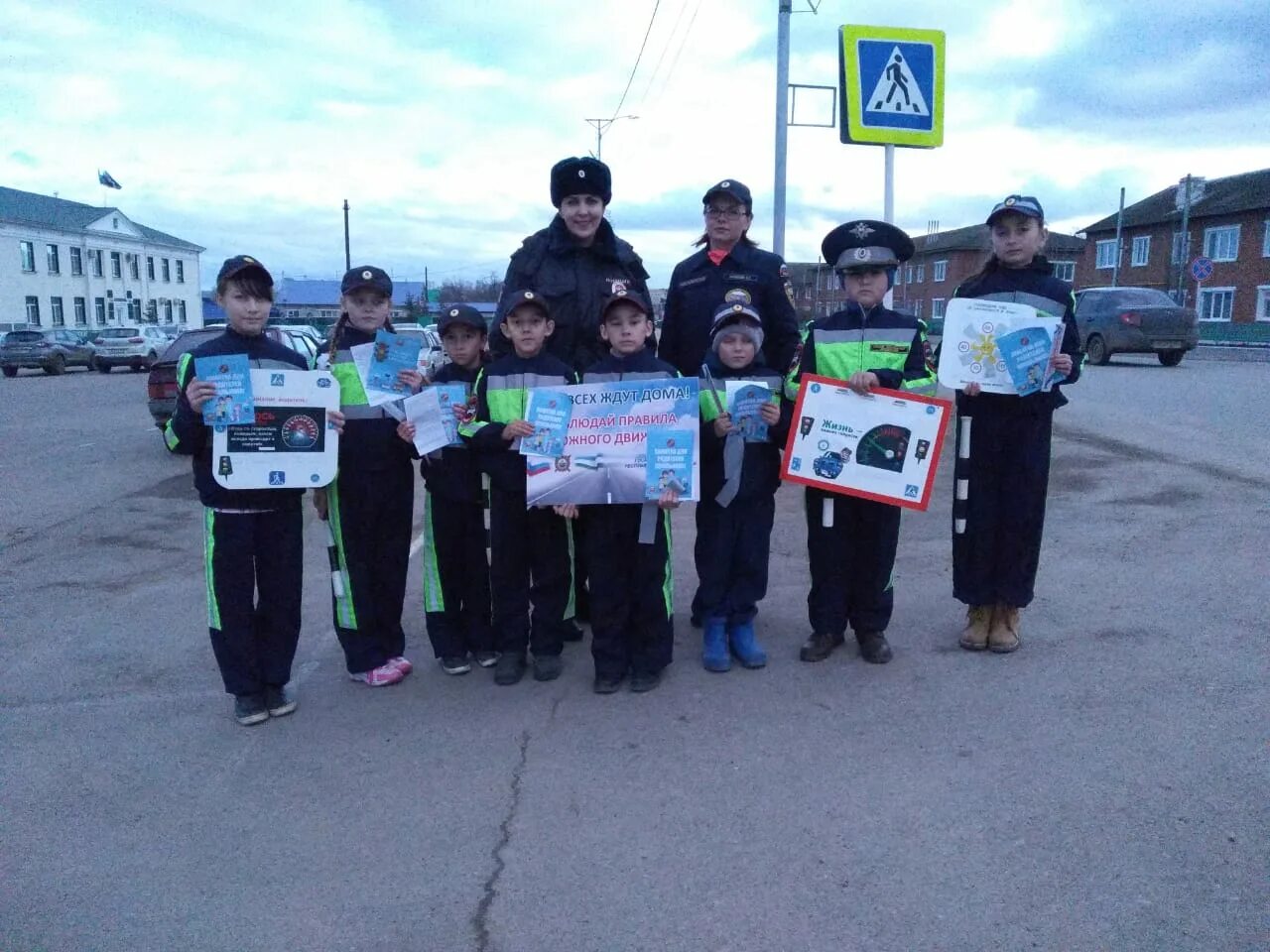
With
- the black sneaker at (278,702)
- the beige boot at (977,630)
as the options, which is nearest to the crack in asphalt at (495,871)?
the black sneaker at (278,702)

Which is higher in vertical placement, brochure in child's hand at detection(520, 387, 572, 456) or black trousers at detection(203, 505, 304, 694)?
brochure in child's hand at detection(520, 387, 572, 456)

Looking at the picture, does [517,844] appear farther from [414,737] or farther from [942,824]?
[942,824]

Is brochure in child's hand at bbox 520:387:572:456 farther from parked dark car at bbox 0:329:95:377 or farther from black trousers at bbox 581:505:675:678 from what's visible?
parked dark car at bbox 0:329:95:377

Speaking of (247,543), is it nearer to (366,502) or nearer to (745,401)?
(366,502)

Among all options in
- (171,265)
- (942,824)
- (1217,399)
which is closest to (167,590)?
(942,824)

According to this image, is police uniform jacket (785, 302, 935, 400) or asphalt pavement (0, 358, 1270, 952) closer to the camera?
asphalt pavement (0, 358, 1270, 952)

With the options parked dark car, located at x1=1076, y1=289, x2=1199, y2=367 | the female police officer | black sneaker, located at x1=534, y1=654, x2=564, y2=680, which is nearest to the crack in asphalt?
black sneaker, located at x1=534, y1=654, x2=564, y2=680

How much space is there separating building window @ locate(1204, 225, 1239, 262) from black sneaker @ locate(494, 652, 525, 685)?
55434mm

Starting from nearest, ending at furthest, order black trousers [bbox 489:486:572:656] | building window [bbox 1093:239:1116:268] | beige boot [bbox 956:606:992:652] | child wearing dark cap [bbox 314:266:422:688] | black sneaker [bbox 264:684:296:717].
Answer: black sneaker [bbox 264:684:296:717] → child wearing dark cap [bbox 314:266:422:688] → black trousers [bbox 489:486:572:656] → beige boot [bbox 956:606:992:652] → building window [bbox 1093:239:1116:268]

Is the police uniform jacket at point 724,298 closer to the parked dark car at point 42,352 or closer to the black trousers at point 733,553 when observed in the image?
the black trousers at point 733,553

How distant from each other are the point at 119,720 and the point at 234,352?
69.5 inches

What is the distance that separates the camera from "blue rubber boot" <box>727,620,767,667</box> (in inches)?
193

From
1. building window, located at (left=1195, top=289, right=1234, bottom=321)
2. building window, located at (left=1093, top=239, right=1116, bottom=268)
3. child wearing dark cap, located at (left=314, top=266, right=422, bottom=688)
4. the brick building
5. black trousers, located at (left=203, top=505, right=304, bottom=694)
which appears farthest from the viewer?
building window, located at (left=1093, top=239, right=1116, bottom=268)

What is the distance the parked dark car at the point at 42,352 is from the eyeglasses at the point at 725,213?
118 feet
